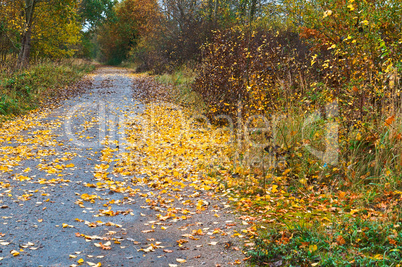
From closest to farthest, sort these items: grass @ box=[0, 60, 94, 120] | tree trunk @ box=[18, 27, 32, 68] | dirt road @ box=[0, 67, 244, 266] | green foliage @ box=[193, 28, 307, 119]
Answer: dirt road @ box=[0, 67, 244, 266]
green foliage @ box=[193, 28, 307, 119]
grass @ box=[0, 60, 94, 120]
tree trunk @ box=[18, 27, 32, 68]

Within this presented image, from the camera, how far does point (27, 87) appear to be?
1262 cm

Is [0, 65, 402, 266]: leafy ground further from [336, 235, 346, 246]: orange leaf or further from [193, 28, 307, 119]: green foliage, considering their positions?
[193, 28, 307, 119]: green foliage

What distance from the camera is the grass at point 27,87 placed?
36.8ft

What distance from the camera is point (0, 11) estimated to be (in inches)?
559

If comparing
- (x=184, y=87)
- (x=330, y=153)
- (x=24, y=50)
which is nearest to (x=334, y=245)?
(x=330, y=153)

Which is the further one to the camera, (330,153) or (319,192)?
(330,153)

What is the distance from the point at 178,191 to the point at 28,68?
12.2 meters

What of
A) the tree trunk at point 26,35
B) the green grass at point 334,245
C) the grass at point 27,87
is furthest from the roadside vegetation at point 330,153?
the tree trunk at point 26,35

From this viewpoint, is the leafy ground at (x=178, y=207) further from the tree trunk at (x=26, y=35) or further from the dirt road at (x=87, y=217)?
the tree trunk at (x=26, y=35)

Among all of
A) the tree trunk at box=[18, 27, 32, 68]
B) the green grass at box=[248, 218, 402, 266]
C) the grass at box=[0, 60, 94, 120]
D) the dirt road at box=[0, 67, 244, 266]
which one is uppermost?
the tree trunk at box=[18, 27, 32, 68]

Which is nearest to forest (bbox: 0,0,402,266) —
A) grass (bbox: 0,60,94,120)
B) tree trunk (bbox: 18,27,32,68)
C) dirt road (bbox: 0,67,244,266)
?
grass (bbox: 0,60,94,120)

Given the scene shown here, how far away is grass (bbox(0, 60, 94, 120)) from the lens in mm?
11211

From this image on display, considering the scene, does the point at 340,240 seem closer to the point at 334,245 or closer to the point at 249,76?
the point at 334,245

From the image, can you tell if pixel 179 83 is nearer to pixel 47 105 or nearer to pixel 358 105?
pixel 47 105
